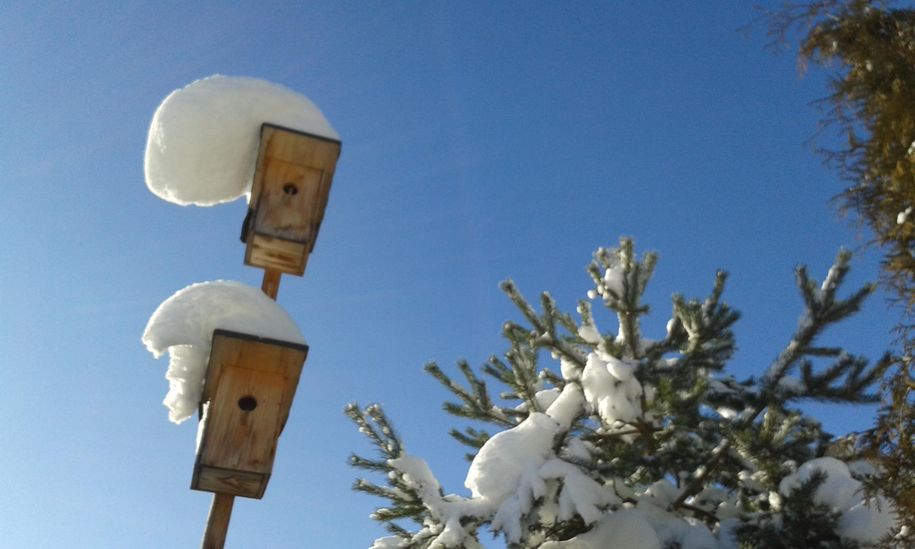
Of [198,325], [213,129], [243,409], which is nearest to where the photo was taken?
[198,325]

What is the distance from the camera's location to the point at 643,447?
17.6 ft

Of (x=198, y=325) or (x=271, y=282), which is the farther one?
(x=271, y=282)

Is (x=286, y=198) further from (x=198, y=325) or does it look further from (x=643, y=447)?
(x=643, y=447)

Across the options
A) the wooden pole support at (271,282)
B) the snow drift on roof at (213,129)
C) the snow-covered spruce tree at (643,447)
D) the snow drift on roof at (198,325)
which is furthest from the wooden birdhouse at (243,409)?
the snow-covered spruce tree at (643,447)

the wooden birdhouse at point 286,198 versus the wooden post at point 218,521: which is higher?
the wooden birdhouse at point 286,198

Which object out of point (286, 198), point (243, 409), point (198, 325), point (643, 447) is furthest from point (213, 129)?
point (643, 447)

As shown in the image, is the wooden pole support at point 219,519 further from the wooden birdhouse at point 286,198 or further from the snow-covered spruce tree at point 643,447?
the snow-covered spruce tree at point 643,447

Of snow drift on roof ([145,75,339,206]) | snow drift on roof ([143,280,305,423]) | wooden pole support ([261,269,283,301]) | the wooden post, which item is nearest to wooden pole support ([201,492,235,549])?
the wooden post

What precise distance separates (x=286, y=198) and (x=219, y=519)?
1.28 meters

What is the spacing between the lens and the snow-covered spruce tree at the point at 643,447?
4.61 metres

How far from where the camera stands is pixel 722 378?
5918mm

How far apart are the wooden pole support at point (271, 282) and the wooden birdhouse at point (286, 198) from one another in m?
0.03

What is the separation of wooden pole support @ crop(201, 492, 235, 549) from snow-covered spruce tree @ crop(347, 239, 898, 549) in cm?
196

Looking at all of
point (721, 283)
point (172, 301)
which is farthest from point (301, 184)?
point (721, 283)
